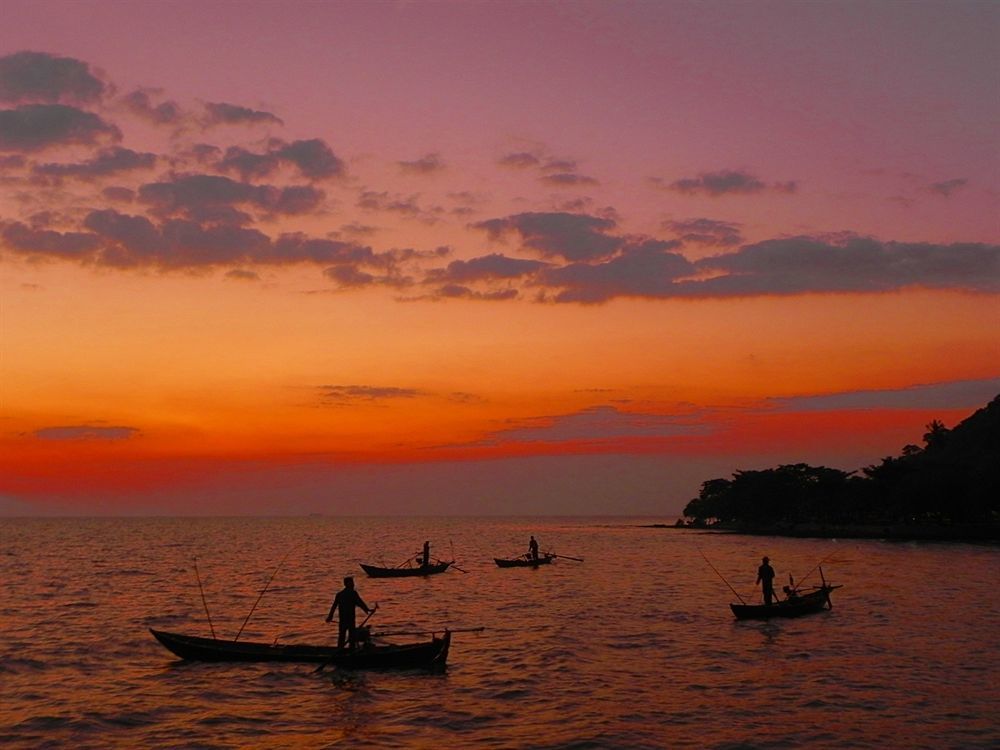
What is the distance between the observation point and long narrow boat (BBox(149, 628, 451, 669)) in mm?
28250

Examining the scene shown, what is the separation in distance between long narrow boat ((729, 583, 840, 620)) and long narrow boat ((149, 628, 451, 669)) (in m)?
16.2

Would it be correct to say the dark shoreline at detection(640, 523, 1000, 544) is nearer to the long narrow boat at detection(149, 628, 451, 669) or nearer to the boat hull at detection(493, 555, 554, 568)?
the boat hull at detection(493, 555, 554, 568)

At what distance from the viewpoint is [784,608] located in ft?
133

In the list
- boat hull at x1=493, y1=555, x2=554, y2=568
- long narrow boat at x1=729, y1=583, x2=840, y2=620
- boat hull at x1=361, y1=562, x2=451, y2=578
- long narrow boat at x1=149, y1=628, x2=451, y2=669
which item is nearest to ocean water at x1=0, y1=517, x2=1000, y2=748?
long narrow boat at x1=149, y1=628, x2=451, y2=669

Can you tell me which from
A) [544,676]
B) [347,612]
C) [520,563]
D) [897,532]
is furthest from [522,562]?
[897,532]

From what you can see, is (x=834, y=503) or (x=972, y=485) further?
(x=834, y=503)

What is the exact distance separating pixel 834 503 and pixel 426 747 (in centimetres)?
15163

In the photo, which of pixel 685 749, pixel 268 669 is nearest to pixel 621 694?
pixel 685 749

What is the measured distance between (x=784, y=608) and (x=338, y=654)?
22.3 meters

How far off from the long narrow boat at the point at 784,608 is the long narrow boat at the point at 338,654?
16.2 m

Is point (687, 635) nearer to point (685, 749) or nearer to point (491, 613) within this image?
point (491, 613)

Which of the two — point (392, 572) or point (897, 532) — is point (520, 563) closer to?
point (392, 572)

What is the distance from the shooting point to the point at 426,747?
2002 centimetres

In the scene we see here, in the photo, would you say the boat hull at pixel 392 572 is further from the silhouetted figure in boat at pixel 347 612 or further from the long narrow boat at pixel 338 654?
the silhouetted figure in boat at pixel 347 612
